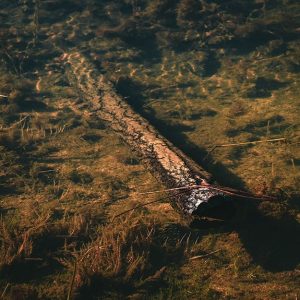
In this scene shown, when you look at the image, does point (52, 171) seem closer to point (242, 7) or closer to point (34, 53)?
point (34, 53)

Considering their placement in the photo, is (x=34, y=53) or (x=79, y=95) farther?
(x=34, y=53)

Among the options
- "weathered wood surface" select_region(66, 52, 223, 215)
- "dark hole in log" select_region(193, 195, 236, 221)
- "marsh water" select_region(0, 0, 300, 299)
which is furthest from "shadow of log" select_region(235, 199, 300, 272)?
"weathered wood surface" select_region(66, 52, 223, 215)

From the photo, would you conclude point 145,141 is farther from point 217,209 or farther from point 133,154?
point 217,209

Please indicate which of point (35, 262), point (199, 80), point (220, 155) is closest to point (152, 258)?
point (35, 262)

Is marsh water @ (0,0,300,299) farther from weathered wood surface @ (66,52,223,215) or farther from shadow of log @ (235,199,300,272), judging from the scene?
weathered wood surface @ (66,52,223,215)

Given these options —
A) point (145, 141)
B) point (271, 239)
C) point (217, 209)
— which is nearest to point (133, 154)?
point (145, 141)
